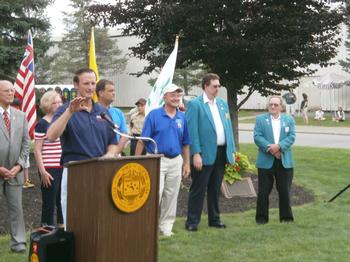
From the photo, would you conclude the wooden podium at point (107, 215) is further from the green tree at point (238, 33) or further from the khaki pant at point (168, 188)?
the green tree at point (238, 33)

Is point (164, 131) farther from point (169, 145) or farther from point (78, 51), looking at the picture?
point (78, 51)

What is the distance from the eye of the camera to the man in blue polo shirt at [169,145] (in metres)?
6.82

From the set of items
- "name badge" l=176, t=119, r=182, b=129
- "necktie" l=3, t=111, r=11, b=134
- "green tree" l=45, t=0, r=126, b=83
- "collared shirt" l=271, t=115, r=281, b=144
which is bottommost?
"collared shirt" l=271, t=115, r=281, b=144

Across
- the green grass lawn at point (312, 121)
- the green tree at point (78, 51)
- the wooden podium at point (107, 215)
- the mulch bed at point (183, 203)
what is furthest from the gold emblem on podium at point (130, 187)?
the green tree at point (78, 51)

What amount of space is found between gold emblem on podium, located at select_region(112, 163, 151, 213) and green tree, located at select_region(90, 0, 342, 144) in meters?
7.40

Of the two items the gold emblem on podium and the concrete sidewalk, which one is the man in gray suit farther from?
the concrete sidewalk

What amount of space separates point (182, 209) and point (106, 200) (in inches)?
196

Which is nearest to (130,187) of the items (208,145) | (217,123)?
(208,145)

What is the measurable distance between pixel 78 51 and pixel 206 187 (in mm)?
40628

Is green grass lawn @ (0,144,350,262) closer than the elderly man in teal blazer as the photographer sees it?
Yes

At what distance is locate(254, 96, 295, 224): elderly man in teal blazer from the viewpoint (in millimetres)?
7730

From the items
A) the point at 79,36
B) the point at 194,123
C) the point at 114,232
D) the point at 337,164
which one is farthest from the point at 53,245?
the point at 79,36

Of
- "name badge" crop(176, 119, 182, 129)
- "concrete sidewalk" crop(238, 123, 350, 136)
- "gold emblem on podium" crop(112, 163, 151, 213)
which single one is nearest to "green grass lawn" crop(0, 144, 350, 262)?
"name badge" crop(176, 119, 182, 129)

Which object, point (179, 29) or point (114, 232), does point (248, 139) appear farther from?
point (114, 232)
